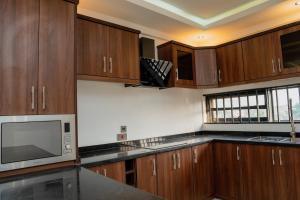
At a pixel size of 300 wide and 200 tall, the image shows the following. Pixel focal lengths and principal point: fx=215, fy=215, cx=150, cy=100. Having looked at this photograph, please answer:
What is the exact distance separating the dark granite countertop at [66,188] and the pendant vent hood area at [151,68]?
1.55 meters

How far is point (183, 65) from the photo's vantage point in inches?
129

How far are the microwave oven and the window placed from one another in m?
2.76

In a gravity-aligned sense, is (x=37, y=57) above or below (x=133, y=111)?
above

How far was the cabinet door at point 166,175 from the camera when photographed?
242cm

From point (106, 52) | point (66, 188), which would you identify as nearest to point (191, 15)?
point (106, 52)

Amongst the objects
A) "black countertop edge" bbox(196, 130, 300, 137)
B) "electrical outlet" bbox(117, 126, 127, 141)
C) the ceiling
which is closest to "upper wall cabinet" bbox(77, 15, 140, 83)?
the ceiling

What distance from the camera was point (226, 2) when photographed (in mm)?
2822

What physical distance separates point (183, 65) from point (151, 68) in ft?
2.35

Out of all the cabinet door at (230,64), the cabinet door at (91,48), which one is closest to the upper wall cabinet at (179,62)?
the cabinet door at (230,64)

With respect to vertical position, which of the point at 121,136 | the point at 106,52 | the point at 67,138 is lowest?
the point at 121,136

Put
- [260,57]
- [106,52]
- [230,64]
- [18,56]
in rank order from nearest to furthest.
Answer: [18,56]
[106,52]
[260,57]
[230,64]

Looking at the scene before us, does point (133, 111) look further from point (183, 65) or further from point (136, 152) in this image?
point (183, 65)

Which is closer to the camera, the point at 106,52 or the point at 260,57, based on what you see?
the point at 106,52

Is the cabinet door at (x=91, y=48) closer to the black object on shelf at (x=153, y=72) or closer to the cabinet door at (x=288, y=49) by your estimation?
the black object on shelf at (x=153, y=72)
